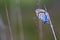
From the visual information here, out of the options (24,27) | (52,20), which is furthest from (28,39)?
(52,20)

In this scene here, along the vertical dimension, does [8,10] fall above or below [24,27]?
above

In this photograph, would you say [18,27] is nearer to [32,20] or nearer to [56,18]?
[32,20]

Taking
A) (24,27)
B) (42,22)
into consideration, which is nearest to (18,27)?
(24,27)

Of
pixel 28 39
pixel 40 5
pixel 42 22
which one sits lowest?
pixel 28 39

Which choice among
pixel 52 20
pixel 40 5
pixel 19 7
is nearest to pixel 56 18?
pixel 52 20

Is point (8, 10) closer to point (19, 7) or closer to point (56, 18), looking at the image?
point (19, 7)

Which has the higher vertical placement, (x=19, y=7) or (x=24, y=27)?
(x=19, y=7)
